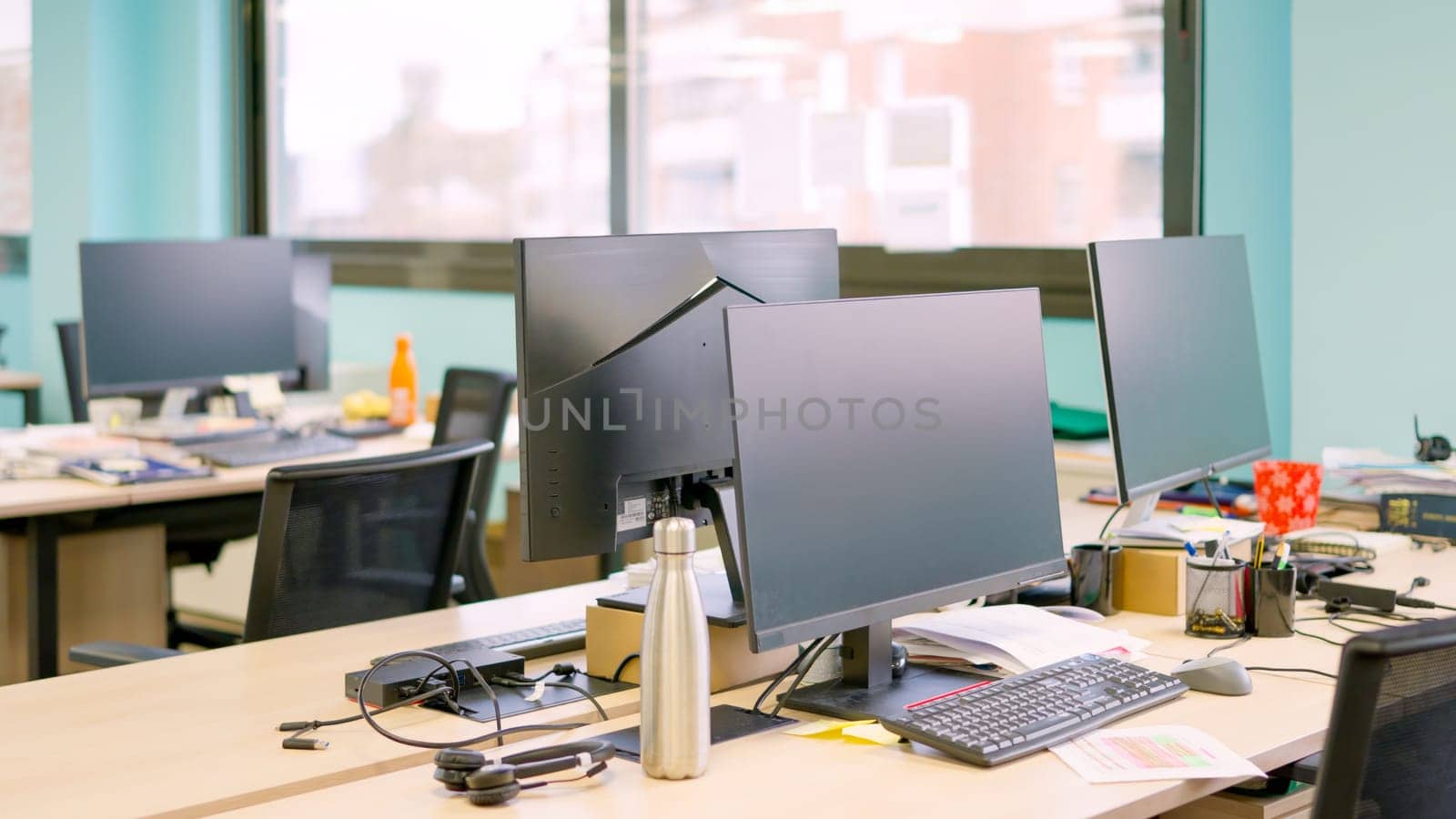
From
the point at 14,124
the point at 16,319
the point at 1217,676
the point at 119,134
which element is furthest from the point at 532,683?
the point at 14,124

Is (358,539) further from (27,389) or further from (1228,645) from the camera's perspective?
(27,389)

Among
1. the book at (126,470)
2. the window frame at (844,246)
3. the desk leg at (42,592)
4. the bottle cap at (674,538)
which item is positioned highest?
the window frame at (844,246)

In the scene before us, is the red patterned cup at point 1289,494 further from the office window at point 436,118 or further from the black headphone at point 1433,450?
the office window at point 436,118

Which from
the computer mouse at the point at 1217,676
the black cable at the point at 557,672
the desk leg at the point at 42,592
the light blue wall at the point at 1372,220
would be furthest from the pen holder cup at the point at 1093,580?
the desk leg at the point at 42,592

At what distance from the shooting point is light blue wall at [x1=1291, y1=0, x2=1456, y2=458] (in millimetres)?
2943

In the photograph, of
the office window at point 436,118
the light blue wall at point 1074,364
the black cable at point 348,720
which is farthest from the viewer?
the office window at point 436,118

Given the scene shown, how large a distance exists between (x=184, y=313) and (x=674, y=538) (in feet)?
8.74

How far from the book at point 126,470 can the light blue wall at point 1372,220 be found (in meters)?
2.50

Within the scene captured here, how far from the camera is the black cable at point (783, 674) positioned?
1.69 m

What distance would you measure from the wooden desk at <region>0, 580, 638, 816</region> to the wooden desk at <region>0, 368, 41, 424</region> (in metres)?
3.96

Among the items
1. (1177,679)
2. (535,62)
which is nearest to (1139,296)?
(1177,679)

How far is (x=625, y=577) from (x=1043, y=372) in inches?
26.2

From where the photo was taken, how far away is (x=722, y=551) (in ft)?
6.12

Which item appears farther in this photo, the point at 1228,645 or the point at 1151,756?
the point at 1228,645
